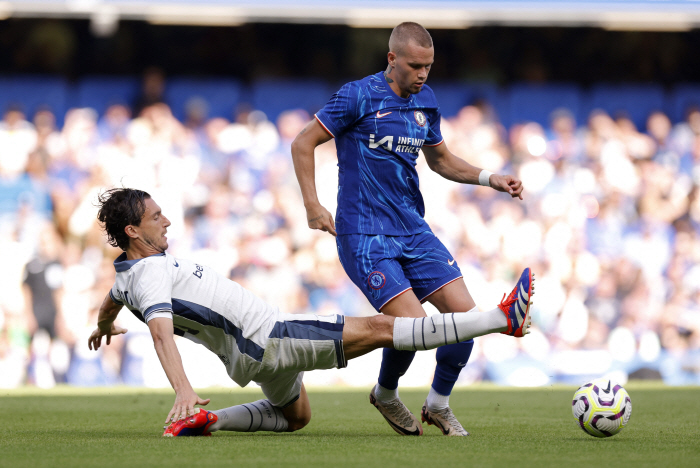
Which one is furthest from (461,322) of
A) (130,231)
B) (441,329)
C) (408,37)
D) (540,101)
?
(540,101)

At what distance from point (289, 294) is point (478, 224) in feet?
10.4

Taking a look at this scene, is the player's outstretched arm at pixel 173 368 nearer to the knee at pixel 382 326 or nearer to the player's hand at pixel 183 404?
the player's hand at pixel 183 404

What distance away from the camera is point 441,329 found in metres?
4.20

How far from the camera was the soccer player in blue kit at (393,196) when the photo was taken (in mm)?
4793

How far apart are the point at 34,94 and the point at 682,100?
10798mm

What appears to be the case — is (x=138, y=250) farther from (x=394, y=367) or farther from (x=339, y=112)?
(x=394, y=367)

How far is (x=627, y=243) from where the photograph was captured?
512 inches

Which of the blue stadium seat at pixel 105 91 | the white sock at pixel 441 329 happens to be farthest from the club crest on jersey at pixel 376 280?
the blue stadium seat at pixel 105 91

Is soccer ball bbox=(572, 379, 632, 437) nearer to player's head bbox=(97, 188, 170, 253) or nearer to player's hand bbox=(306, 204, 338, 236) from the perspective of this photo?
player's hand bbox=(306, 204, 338, 236)

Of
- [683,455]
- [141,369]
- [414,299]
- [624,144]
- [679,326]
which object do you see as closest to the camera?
[683,455]

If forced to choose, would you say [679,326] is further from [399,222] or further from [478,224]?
[399,222]

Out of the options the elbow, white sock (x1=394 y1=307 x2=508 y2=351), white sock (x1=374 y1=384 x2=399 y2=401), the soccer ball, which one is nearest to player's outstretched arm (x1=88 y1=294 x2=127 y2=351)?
the elbow

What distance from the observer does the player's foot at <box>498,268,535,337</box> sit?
4.02 metres

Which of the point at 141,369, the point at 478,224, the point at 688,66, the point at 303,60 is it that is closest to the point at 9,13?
the point at 303,60
